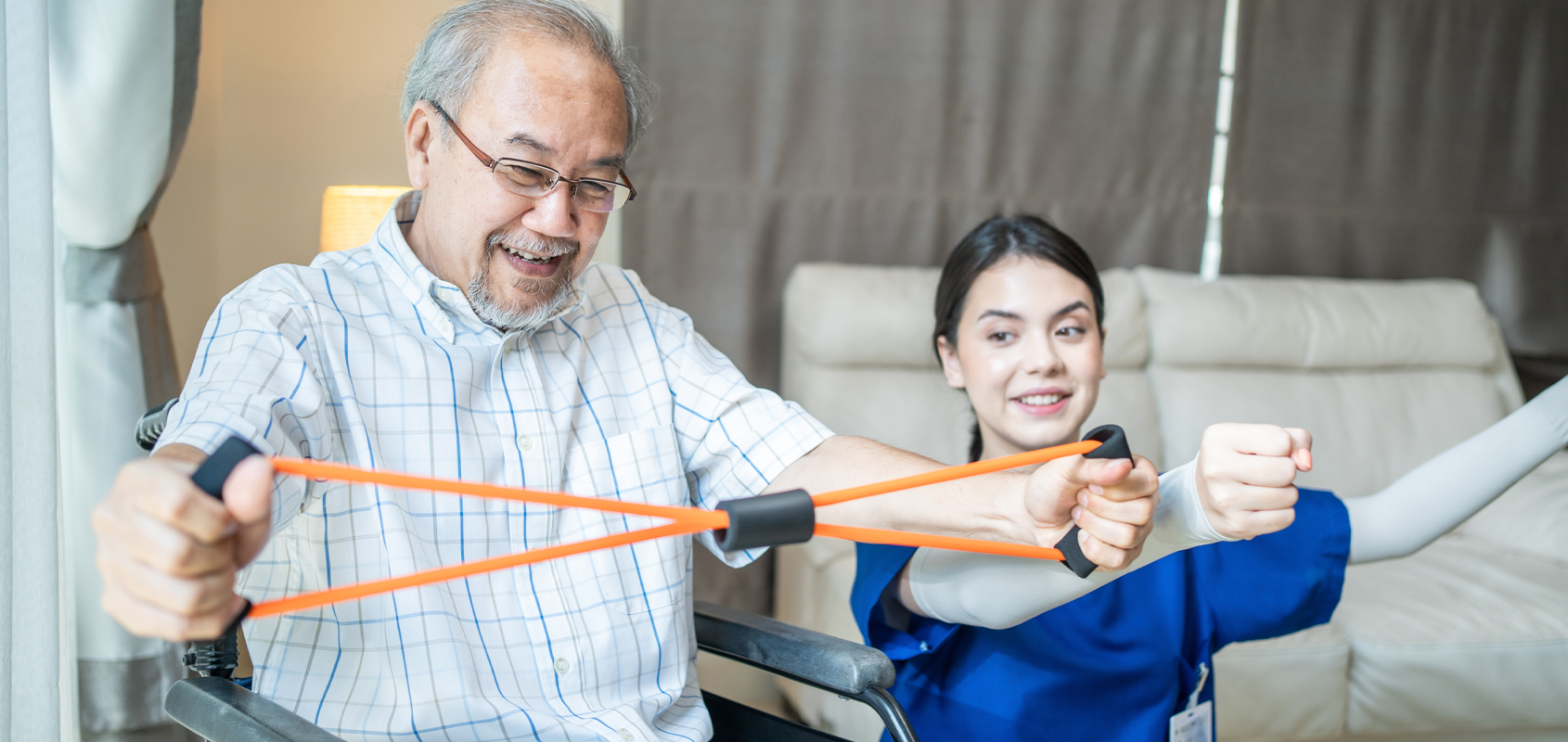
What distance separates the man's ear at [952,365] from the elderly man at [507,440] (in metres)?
0.33

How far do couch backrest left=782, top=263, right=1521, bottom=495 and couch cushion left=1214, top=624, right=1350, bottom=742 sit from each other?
0.61m

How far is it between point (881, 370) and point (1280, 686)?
103 cm

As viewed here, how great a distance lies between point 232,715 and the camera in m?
0.78

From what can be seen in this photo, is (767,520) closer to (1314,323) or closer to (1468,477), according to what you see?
(1468,477)

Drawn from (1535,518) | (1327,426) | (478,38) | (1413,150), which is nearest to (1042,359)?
(478,38)

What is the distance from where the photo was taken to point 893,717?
0.95 meters

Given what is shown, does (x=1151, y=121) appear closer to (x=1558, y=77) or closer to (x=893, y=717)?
(x=1558, y=77)

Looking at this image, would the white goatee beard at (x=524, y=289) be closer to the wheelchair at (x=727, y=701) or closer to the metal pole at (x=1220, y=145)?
the wheelchair at (x=727, y=701)

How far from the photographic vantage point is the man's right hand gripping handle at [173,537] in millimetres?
529

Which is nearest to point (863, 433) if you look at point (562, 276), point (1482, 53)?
point (562, 276)

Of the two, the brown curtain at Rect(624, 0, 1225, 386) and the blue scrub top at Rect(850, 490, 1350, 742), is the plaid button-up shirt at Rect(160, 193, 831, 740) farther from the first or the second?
the brown curtain at Rect(624, 0, 1225, 386)

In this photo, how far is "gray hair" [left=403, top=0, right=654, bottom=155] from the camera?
1031 millimetres

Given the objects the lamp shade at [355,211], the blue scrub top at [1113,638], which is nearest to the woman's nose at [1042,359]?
the blue scrub top at [1113,638]

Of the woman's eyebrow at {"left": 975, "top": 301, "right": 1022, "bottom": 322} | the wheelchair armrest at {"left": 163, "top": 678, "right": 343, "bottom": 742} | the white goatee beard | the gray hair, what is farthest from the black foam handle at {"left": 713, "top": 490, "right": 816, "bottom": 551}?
the woman's eyebrow at {"left": 975, "top": 301, "right": 1022, "bottom": 322}
